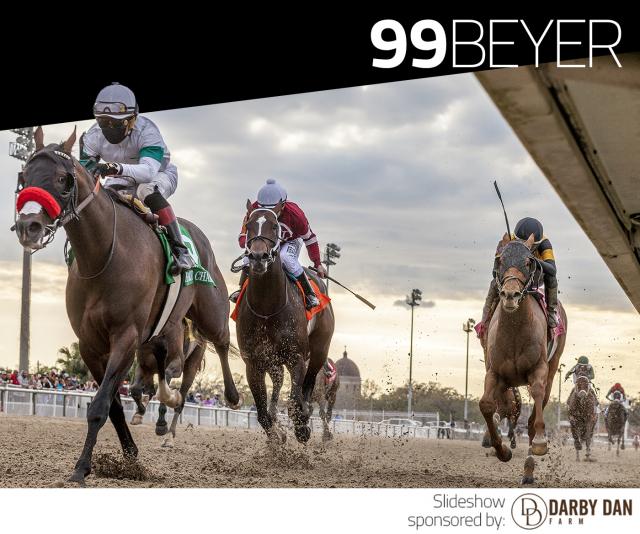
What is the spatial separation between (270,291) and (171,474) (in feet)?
6.66

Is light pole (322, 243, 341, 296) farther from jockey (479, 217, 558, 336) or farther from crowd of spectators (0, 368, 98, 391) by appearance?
crowd of spectators (0, 368, 98, 391)

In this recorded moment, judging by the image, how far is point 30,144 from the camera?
276 inches

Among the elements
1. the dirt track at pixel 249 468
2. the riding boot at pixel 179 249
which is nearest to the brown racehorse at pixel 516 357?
the dirt track at pixel 249 468

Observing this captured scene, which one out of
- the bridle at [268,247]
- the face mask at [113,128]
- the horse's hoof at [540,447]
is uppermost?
the face mask at [113,128]

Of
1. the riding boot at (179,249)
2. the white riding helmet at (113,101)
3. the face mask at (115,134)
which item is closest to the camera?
the white riding helmet at (113,101)

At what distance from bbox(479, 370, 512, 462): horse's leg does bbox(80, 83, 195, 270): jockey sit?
8.38 ft

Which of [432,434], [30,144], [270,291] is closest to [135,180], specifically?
[30,144]

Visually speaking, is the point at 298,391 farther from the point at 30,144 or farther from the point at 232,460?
the point at 30,144

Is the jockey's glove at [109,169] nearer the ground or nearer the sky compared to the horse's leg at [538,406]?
nearer the sky

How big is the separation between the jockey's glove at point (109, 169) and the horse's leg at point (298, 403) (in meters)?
2.73

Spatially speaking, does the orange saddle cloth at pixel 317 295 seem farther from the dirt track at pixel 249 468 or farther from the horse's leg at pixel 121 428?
the horse's leg at pixel 121 428

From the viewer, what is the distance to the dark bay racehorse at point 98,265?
194 inches

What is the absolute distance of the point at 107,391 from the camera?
5254mm

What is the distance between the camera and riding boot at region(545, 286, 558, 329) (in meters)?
7.53
